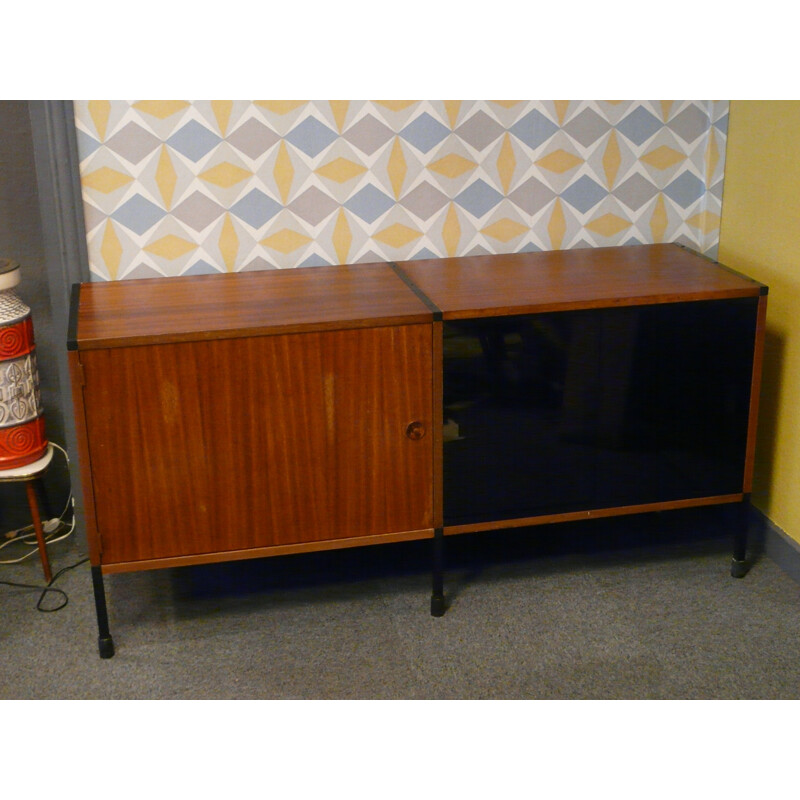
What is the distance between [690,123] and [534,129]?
1.37ft

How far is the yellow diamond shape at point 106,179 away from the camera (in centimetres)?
218

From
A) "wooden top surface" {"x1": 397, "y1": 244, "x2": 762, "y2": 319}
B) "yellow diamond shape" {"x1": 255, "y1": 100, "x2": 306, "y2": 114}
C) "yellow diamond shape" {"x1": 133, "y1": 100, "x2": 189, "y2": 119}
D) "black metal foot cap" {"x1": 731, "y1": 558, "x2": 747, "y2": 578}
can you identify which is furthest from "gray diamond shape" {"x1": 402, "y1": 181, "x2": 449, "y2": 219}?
"black metal foot cap" {"x1": 731, "y1": 558, "x2": 747, "y2": 578}

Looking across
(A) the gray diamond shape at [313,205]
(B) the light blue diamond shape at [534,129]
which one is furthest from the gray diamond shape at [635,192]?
(A) the gray diamond shape at [313,205]

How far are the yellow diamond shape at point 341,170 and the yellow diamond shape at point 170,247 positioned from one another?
0.36 m

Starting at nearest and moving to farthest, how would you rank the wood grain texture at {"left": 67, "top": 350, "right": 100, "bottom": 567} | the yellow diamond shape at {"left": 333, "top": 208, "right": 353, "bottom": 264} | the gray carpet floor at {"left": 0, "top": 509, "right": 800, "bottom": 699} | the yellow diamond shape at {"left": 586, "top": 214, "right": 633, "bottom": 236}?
the wood grain texture at {"left": 67, "top": 350, "right": 100, "bottom": 567}, the gray carpet floor at {"left": 0, "top": 509, "right": 800, "bottom": 699}, the yellow diamond shape at {"left": 333, "top": 208, "right": 353, "bottom": 264}, the yellow diamond shape at {"left": 586, "top": 214, "right": 633, "bottom": 236}

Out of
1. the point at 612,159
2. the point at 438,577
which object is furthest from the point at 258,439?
the point at 612,159

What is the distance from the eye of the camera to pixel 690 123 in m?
2.41

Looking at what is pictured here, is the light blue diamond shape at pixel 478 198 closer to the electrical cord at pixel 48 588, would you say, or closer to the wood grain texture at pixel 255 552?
the wood grain texture at pixel 255 552

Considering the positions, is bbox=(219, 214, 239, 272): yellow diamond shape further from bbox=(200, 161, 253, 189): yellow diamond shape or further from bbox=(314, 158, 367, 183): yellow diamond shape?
bbox=(314, 158, 367, 183): yellow diamond shape

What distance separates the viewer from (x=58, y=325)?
2328 millimetres

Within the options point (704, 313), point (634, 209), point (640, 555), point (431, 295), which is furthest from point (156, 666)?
point (634, 209)

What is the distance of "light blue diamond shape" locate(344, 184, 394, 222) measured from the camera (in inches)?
91.3

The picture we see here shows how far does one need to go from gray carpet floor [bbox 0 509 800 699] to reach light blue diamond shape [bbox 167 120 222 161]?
103 cm
